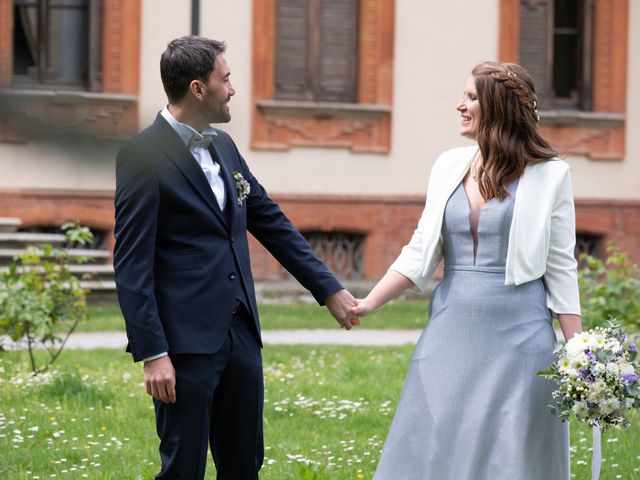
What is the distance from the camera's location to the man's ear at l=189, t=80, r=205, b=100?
11.7ft

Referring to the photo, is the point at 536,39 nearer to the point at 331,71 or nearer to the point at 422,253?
the point at 331,71

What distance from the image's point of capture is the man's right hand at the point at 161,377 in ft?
11.5

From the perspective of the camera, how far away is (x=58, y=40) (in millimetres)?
1510

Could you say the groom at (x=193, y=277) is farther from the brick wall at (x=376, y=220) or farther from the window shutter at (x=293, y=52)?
the window shutter at (x=293, y=52)

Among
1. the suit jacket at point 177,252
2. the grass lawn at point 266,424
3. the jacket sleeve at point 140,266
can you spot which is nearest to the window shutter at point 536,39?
the grass lawn at point 266,424

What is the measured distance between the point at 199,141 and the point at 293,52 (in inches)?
Result: 505

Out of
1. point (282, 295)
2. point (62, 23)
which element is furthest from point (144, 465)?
point (282, 295)

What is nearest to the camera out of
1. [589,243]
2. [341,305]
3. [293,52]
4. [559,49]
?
[341,305]

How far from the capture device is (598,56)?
17156 millimetres

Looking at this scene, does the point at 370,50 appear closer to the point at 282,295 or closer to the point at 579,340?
the point at 282,295

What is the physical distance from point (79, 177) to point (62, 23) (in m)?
0.33

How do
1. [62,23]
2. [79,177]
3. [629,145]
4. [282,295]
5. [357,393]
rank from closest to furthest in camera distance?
[79,177] < [62,23] < [357,393] < [282,295] < [629,145]

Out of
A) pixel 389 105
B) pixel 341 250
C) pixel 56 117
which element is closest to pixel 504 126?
pixel 56 117

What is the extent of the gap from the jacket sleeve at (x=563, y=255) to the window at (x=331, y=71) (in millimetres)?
11962
